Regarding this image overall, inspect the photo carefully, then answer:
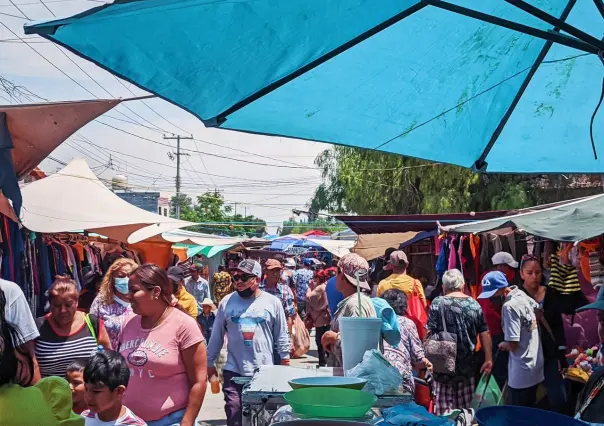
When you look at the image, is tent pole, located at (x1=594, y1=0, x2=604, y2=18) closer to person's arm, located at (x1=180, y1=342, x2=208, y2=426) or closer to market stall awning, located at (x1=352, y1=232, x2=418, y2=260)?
person's arm, located at (x1=180, y1=342, x2=208, y2=426)

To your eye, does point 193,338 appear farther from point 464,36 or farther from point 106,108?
point 464,36

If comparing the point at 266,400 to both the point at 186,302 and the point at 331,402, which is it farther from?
the point at 186,302

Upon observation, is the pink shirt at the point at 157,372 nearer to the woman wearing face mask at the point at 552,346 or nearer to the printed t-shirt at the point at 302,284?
the woman wearing face mask at the point at 552,346

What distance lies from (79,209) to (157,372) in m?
6.63

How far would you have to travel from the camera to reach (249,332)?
5.81 m

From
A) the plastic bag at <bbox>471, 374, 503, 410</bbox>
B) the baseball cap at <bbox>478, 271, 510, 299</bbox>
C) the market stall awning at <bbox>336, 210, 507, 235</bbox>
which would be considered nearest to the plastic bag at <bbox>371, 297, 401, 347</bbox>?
the plastic bag at <bbox>471, 374, 503, 410</bbox>

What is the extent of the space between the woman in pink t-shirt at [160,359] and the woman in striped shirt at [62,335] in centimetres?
79

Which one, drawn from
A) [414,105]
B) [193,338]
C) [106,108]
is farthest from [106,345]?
[414,105]

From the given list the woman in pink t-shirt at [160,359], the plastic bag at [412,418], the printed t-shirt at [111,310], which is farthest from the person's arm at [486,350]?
the plastic bag at [412,418]

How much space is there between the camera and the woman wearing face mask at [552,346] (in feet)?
21.0

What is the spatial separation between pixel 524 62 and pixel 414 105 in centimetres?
67

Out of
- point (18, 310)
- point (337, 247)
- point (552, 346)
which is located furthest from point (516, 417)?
point (337, 247)

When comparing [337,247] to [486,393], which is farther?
[337,247]

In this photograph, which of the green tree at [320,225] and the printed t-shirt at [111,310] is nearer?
the printed t-shirt at [111,310]
